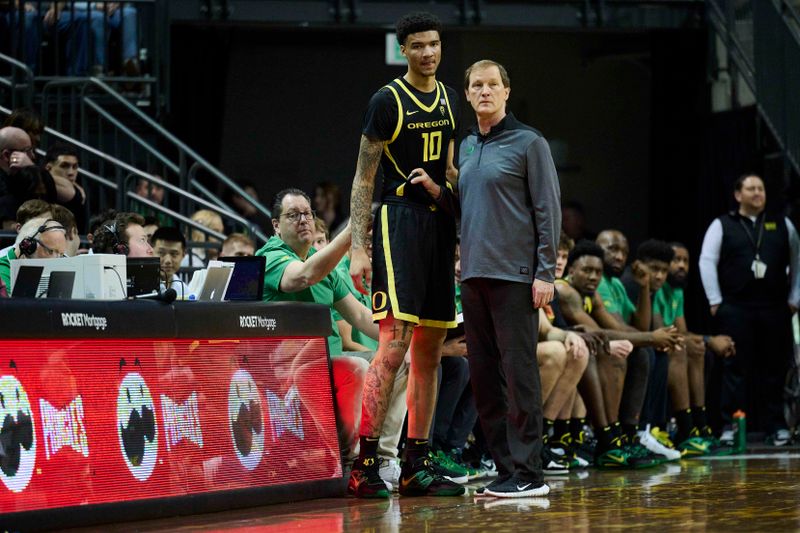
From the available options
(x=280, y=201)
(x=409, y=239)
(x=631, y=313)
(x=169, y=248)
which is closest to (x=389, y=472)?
(x=409, y=239)

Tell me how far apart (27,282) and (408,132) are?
6.32ft

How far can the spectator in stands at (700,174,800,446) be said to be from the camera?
11406 millimetres

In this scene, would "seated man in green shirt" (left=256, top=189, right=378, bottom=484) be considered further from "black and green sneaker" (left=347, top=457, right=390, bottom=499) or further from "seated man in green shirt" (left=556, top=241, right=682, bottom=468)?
"seated man in green shirt" (left=556, top=241, right=682, bottom=468)

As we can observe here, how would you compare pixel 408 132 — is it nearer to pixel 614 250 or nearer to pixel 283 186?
pixel 614 250

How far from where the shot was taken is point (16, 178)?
28.3ft

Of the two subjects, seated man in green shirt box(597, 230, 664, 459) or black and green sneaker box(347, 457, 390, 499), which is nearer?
black and green sneaker box(347, 457, 390, 499)

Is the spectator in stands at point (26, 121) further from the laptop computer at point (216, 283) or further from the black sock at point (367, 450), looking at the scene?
the black sock at point (367, 450)

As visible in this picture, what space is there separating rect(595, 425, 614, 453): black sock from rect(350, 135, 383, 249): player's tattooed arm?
3005 mm

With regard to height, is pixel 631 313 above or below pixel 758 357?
above

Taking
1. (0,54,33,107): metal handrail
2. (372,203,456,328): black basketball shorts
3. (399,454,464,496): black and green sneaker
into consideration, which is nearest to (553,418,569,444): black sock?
(399,454,464,496): black and green sneaker

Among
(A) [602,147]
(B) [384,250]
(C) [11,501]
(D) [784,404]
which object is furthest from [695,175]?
(C) [11,501]

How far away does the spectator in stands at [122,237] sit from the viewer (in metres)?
7.25

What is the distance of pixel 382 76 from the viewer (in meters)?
16.5

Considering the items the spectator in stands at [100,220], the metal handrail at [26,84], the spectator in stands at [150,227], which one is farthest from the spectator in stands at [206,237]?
the spectator in stands at [100,220]
